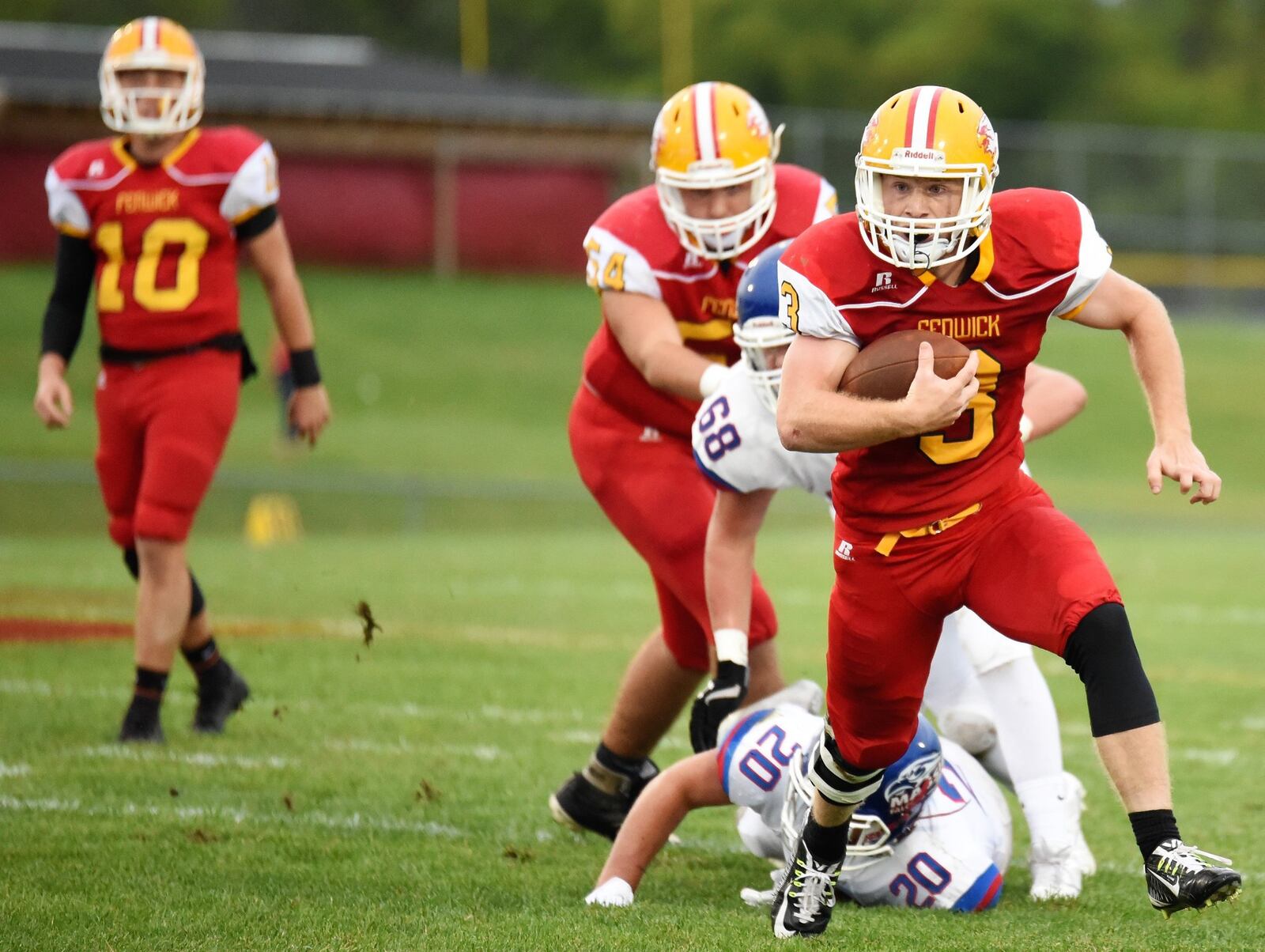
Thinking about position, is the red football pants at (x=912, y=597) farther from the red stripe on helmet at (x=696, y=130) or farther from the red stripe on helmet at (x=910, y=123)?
the red stripe on helmet at (x=696, y=130)

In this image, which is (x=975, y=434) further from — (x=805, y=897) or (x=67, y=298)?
(x=67, y=298)

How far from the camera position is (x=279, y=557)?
11.5m

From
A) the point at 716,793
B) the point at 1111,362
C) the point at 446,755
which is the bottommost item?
the point at 1111,362

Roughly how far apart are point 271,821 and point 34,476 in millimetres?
9792

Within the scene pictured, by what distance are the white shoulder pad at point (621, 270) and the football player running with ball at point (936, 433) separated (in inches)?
50.5

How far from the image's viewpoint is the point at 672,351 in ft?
15.8

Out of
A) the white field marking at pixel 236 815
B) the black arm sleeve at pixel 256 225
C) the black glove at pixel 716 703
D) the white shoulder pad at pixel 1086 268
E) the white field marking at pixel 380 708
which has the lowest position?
the white field marking at pixel 380 708

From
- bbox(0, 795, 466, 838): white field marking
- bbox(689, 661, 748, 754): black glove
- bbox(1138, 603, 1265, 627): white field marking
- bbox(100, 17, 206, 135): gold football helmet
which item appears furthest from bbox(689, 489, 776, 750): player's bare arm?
bbox(1138, 603, 1265, 627): white field marking

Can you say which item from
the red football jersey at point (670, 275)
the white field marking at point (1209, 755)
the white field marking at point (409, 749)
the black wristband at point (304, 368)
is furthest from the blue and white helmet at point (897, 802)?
the black wristband at point (304, 368)

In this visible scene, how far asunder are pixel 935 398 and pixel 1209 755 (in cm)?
300

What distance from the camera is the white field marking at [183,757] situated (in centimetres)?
556

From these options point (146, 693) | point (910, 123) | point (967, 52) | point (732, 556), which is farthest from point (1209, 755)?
point (967, 52)

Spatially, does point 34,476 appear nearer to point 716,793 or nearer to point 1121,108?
point 716,793

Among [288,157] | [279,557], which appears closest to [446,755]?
[279,557]
